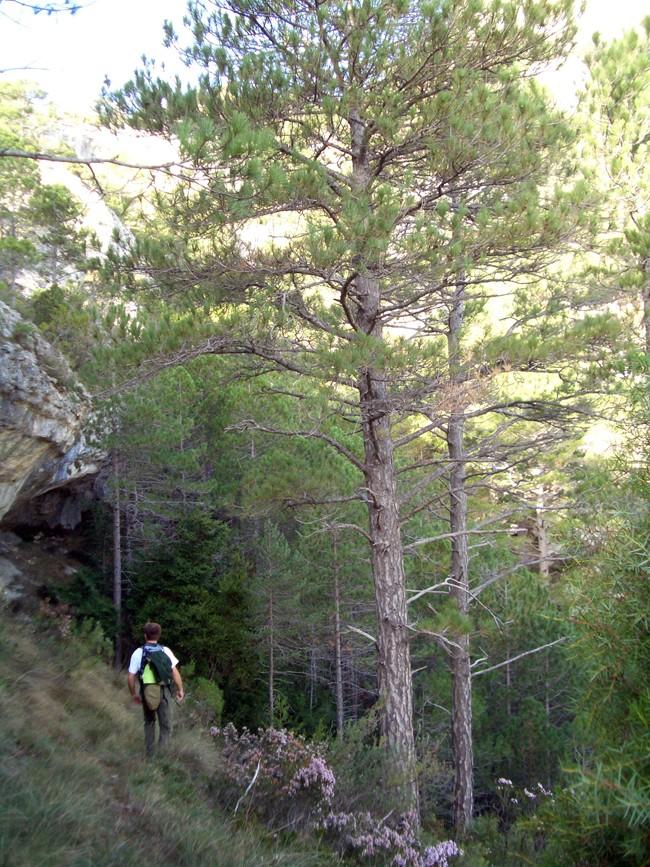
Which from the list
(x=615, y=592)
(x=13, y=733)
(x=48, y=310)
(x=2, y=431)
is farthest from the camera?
(x=48, y=310)

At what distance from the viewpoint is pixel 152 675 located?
224 inches

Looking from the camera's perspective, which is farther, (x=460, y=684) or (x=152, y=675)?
(x=460, y=684)

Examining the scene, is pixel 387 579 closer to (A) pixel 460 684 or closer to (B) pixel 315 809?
(B) pixel 315 809

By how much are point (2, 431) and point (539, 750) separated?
13.4 m

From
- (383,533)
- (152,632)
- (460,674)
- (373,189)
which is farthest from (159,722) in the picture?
(460,674)

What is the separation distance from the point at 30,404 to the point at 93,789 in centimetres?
547

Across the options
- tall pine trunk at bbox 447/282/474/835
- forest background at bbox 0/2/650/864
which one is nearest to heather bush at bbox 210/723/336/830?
forest background at bbox 0/2/650/864

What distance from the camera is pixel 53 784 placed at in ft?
12.3

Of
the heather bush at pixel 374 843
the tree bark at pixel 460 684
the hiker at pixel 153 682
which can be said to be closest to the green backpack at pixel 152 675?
the hiker at pixel 153 682

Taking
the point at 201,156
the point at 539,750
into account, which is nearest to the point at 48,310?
the point at 201,156

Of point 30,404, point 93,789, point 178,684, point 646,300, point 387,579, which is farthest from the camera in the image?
point 30,404

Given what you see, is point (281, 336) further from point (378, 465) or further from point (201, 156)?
point (201, 156)

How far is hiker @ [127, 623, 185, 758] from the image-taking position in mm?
5656

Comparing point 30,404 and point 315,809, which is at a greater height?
point 30,404
